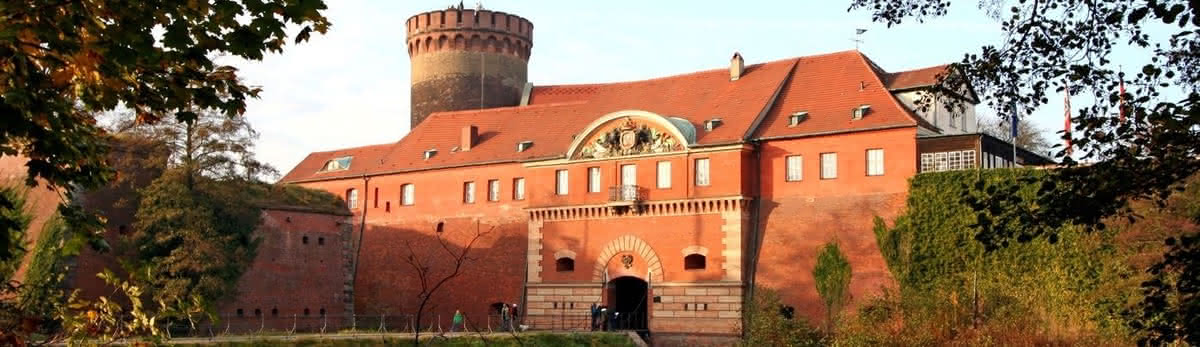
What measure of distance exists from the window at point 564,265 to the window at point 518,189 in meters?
2.97

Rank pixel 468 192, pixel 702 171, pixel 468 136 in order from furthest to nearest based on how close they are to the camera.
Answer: pixel 468 136, pixel 468 192, pixel 702 171

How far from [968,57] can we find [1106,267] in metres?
25.4

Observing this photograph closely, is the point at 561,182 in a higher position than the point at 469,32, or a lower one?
lower

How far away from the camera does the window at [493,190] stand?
1892 inches

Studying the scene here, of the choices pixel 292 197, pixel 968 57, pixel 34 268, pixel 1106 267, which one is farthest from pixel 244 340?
pixel 968 57

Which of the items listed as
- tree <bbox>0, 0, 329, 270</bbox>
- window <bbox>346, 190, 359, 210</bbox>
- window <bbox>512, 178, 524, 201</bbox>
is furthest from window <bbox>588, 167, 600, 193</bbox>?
tree <bbox>0, 0, 329, 270</bbox>

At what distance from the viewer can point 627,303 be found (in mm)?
45906

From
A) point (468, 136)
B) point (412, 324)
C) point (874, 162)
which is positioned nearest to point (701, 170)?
point (874, 162)

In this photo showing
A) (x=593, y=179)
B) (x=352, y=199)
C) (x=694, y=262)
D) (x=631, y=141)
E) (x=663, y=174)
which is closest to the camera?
(x=694, y=262)

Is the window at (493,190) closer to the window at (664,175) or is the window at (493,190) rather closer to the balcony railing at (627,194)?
the balcony railing at (627,194)

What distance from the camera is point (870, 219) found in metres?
39.5

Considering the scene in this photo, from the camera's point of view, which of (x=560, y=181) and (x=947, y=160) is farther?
(x=560, y=181)

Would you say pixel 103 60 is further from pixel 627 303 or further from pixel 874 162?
pixel 627 303

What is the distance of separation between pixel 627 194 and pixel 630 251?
1858 millimetres
